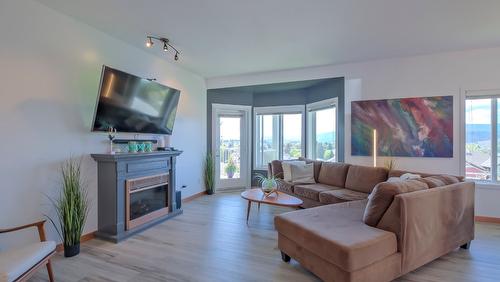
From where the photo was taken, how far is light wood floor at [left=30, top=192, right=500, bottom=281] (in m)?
2.39

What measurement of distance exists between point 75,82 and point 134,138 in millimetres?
1132

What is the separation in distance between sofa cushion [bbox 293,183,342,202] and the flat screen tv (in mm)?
2469

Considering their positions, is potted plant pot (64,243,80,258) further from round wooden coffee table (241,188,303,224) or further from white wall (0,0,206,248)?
round wooden coffee table (241,188,303,224)

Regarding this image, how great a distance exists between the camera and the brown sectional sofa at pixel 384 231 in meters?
2.04

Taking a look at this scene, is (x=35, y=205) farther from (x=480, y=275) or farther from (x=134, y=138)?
(x=480, y=275)

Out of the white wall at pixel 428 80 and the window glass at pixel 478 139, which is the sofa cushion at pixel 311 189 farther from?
the window glass at pixel 478 139

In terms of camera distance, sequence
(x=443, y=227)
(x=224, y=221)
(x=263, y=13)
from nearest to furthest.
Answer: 1. (x=443, y=227)
2. (x=263, y=13)
3. (x=224, y=221)

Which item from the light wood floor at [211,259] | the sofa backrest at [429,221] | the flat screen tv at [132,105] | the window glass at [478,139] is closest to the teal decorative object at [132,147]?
the flat screen tv at [132,105]

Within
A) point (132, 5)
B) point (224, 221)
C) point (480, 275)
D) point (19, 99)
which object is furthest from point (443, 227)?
point (19, 99)

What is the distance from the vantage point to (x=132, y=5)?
8.86ft

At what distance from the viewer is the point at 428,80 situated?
4246mm

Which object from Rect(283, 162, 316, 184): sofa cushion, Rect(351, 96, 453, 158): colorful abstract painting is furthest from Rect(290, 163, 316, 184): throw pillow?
Result: Rect(351, 96, 453, 158): colorful abstract painting

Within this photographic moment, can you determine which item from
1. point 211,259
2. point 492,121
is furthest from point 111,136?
point 492,121

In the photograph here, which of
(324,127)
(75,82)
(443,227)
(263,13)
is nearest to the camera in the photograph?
(443,227)
